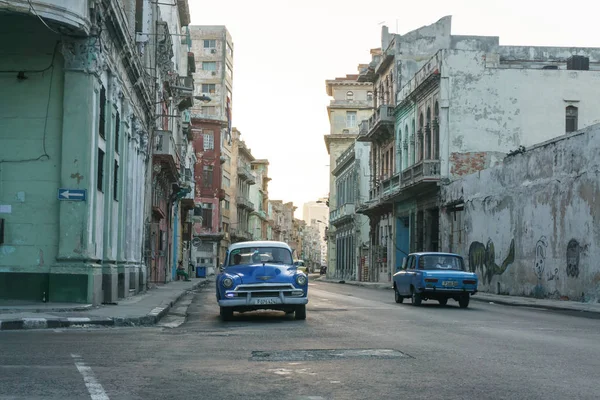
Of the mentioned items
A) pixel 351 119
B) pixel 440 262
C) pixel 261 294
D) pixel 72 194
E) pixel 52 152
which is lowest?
pixel 261 294

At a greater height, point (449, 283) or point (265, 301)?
point (449, 283)

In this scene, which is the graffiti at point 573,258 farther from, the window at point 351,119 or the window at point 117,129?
the window at point 351,119

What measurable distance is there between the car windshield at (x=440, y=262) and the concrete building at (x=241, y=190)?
78.7 metres

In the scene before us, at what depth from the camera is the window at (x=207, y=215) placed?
305 ft

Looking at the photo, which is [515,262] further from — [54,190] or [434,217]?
[54,190]

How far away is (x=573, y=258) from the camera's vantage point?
28.8 metres

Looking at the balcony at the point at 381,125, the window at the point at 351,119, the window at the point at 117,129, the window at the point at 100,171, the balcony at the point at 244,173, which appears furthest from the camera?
the balcony at the point at 244,173

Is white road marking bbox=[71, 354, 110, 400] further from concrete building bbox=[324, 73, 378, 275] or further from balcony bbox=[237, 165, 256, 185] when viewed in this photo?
balcony bbox=[237, 165, 256, 185]

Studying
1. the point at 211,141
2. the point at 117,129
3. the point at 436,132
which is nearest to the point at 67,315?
the point at 117,129

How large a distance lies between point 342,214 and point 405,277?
2282 inches

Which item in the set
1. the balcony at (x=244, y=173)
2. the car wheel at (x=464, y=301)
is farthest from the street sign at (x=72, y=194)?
the balcony at (x=244, y=173)

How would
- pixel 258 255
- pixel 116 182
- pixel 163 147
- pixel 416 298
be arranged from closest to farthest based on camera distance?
pixel 258 255, pixel 416 298, pixel 116 182, pixel 163 147

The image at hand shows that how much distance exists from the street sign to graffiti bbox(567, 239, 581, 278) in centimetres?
1672

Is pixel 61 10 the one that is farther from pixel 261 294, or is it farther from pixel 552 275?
pixel 552 275
